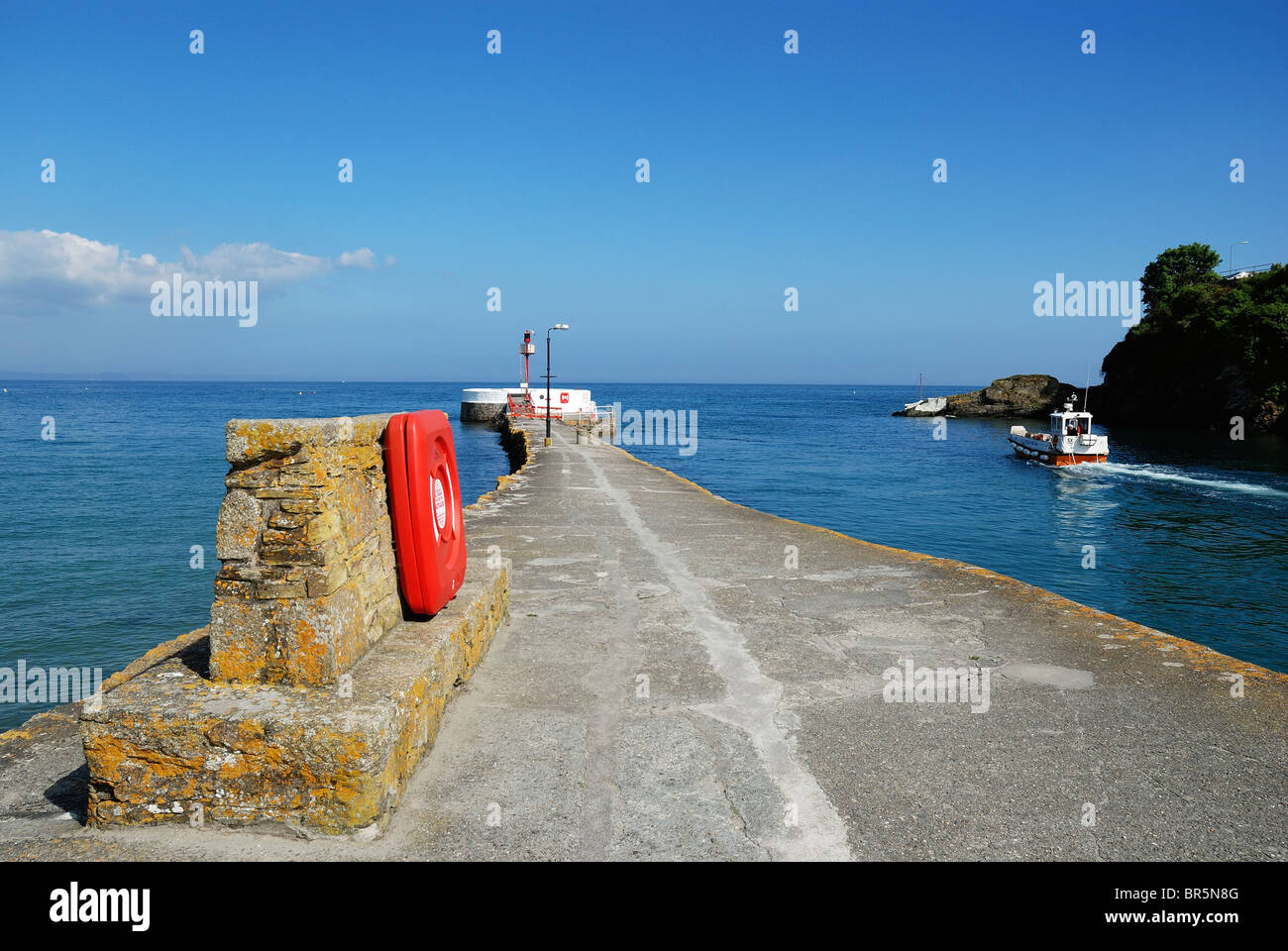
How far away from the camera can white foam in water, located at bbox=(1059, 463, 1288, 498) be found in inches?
1211

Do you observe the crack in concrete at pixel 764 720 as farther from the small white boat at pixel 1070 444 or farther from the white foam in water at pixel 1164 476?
the small white boat at pixel 1070 444

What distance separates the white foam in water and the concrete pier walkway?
97.2 feet

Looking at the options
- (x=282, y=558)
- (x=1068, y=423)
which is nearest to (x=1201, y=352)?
(x=1068, y=423)

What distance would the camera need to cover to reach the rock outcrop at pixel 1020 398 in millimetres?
82625

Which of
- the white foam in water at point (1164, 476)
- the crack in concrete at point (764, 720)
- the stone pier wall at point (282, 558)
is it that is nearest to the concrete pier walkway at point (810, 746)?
the crack in concrete at point (764, 720)

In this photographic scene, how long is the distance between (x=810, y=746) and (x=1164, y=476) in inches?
1514

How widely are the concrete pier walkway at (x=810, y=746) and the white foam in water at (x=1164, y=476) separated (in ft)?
97.2

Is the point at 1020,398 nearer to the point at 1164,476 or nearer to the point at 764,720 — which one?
the point at 1164,476

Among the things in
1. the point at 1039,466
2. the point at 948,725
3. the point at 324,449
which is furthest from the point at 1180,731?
the point at 1039,466
